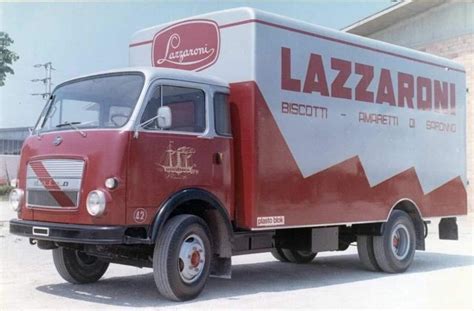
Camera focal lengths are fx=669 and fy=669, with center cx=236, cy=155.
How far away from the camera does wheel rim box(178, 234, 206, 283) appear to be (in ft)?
24.8

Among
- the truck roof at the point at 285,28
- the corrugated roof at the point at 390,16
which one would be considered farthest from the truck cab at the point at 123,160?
the corrugated roof at the point at 390,16

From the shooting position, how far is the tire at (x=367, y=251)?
1041 centimetres

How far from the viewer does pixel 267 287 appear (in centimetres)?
894

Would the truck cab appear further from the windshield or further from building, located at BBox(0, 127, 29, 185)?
building, located at BBox(0, 127, 29, 185)

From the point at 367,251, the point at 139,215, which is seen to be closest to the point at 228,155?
the point at 139,215

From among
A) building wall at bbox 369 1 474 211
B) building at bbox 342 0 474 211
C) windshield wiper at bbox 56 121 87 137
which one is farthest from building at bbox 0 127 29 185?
windshield wiper at bbox 56 121 87 137

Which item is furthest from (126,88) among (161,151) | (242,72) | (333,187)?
(333,187)

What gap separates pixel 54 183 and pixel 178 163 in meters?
1.41

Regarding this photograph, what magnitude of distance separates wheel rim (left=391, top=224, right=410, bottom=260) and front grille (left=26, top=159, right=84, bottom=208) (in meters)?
5.33

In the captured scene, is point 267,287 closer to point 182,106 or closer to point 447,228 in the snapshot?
point 182,106

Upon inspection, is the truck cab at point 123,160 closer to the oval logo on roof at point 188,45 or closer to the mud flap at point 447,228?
the oval logo on roof at point 188,45

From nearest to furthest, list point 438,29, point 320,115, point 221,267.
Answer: point 221,267
point 320,115
point 438,29

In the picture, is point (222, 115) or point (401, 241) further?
point (401, 241)

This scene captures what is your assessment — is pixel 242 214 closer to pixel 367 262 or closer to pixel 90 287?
pixel 90 287
